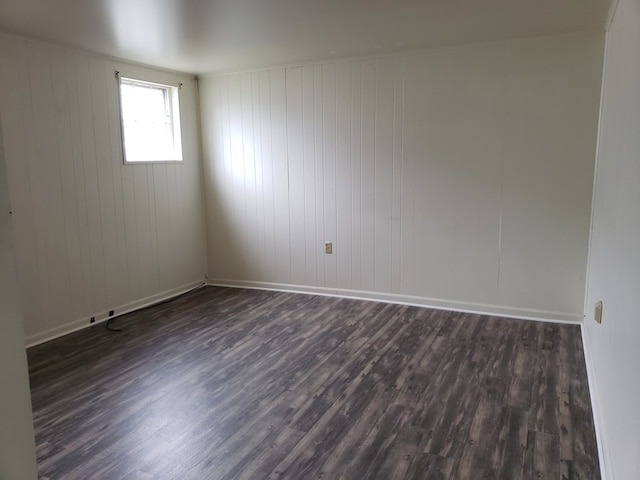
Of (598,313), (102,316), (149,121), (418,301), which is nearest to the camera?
(598,313)

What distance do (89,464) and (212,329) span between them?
1909mm

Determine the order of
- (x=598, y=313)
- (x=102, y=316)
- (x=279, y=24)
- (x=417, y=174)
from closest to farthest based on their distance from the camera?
1. (x=598, y=313)
2. (x=279, y=24)
3. (x=102, y=316)
4. (x=417, y=174)

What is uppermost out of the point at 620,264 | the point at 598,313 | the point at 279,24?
the point at 279,24

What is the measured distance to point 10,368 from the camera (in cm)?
83

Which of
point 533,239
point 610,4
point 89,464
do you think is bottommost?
point 89,464

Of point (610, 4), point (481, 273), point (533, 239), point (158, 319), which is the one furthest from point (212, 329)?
point (610, 4)

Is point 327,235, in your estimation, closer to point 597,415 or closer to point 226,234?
point 226,234

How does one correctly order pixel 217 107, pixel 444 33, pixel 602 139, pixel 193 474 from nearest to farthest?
pixel 193 474
pixel 602 139
pixel 444 33
pixel 217 107

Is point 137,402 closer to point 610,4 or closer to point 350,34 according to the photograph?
point 350,34

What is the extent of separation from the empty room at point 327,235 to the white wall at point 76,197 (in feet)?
0.07

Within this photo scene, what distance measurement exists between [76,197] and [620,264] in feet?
13.0

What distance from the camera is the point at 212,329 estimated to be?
13.7ft

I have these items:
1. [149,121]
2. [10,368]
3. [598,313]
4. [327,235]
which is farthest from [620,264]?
[149,121]

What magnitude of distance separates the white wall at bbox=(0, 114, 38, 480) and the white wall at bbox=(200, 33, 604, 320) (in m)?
4.03
